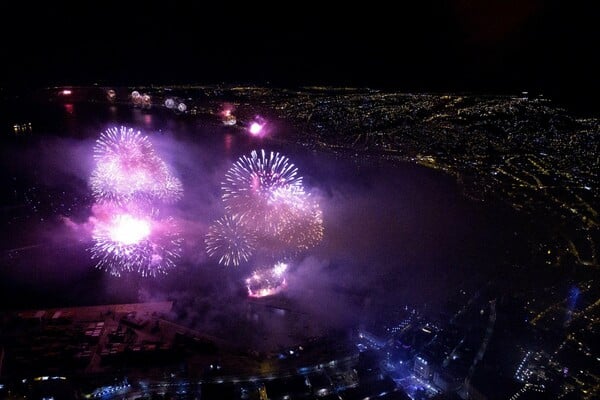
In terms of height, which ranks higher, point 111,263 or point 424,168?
point 424,168

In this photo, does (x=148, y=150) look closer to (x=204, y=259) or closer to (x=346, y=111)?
(x=204, y=259)

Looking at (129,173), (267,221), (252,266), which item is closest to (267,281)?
(252,266)

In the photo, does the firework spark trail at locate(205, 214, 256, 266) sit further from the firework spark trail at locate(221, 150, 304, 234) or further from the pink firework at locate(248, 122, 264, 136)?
the pink firework at locate(248, 122, 264, 136)

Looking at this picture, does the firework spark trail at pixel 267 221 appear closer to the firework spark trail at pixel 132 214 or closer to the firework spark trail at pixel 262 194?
the firework spark trail at pixel 262 194

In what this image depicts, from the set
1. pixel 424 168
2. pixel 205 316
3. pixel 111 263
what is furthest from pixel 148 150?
pixel 424 168

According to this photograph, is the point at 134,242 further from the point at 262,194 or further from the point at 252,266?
the point at 262,194

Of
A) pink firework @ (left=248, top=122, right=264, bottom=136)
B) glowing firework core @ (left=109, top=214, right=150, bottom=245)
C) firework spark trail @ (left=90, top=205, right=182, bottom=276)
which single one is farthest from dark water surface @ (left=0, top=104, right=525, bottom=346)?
glowing firework core @ (left=109, top=214, right=150, bottom=245)

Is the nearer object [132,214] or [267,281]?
[267,281]
